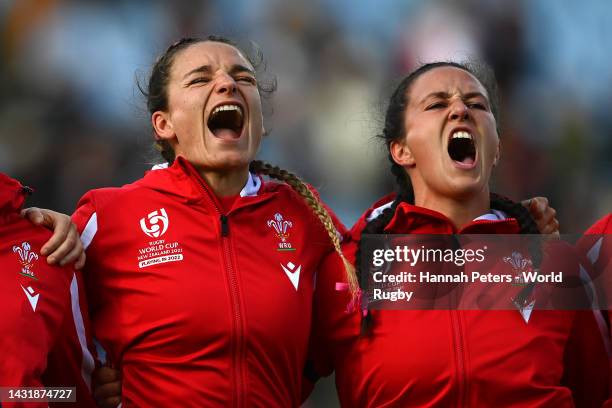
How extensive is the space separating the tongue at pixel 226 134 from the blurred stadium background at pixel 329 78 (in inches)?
87.3

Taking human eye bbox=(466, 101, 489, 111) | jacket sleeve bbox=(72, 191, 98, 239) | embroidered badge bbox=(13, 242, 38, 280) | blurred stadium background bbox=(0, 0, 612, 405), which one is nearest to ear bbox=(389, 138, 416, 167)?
human eye bbox=(466, 101, 489, 111)

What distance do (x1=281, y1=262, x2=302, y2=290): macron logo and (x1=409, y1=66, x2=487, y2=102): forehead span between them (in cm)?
70

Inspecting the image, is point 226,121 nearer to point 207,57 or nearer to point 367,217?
point 207,57

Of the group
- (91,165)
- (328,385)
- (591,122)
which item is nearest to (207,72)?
(328,385)

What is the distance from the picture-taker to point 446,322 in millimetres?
2938

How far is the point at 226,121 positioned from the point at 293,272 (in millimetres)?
588

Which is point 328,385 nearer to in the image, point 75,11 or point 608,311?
point 608,311

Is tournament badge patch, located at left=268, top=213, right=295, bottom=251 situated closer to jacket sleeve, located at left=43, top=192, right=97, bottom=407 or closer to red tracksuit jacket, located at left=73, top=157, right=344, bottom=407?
red tracksuit jacket, located at left=73, top=157, right=344, bottom=407

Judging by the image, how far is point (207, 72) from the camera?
3223 millimetres

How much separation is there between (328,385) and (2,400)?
190cm

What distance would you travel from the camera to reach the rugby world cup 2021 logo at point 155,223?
2947 mm

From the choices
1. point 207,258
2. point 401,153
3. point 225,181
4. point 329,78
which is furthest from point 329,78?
point 207,258

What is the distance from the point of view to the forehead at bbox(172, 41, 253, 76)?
127 inches

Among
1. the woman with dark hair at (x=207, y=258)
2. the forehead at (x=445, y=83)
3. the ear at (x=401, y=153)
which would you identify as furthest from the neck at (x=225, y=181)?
the forehead at (x=445, y=83)
